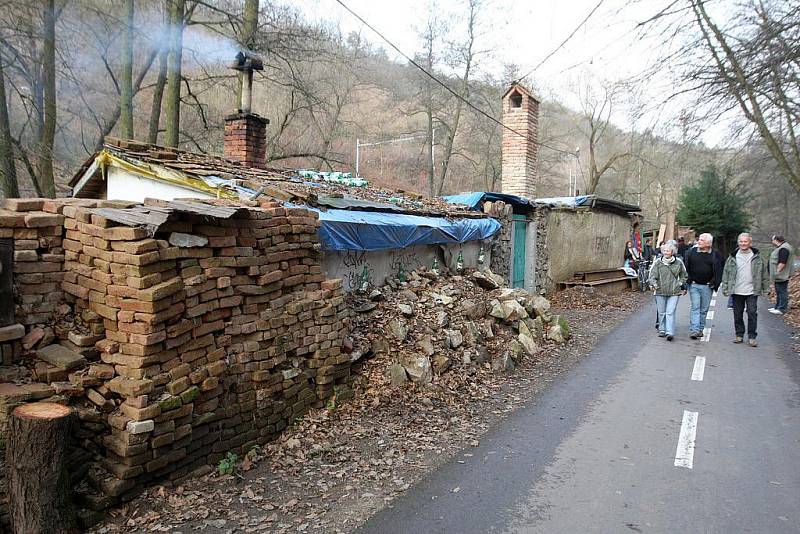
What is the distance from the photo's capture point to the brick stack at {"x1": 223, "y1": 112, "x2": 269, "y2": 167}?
1066cm

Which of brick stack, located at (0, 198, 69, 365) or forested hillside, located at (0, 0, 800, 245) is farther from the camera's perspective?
forested hillside, located at (0, 0, 800, 245)

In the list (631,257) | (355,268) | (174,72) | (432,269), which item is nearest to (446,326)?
(355,268)

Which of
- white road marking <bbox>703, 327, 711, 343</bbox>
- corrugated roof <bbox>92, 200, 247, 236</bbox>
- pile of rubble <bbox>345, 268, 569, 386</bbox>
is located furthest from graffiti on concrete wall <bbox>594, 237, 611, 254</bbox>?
corrugated roof <bbox>92, 200, 247, 236</bbox>

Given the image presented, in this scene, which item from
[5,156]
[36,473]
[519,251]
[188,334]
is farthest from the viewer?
[519,251]

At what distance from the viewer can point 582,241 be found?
56.5 feet

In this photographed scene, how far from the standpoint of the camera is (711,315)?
12.5 metres

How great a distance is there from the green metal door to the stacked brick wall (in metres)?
9.02

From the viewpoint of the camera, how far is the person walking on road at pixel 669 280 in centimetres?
933

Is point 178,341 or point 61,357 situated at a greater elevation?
point 178,341

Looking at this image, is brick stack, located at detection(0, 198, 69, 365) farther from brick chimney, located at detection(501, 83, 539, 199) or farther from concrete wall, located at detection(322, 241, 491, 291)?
brick chimney, located at detection(501, 83, 539, 199)

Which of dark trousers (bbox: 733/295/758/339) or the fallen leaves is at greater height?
dark trousers (bbox: 733/295/758/339)

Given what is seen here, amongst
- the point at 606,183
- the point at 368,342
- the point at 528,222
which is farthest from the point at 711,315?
the point at 606,183

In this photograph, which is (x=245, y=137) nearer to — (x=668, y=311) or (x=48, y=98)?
(x=48, y=98)

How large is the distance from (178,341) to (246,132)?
284 inches
